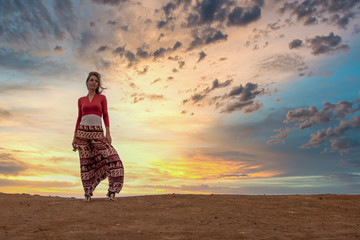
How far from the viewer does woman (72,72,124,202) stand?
10.9m

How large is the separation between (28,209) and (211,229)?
18.3ft

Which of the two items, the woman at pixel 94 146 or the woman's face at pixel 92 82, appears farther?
the woman's face at pixel 92 82

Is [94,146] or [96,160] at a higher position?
[94,146]

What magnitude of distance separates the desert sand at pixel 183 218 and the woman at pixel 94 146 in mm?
629

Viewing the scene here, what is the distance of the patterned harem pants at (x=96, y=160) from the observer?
10891mm

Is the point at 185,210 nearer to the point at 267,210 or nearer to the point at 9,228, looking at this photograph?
the point at 267,210

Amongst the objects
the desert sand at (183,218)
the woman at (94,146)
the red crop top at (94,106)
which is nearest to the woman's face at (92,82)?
the woman at (94,146)

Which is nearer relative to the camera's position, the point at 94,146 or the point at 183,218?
the point at 183,218

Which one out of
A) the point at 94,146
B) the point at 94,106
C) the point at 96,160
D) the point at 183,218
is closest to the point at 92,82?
the point at 94,106

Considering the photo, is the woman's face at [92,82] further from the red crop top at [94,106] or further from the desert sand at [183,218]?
the desert sand at [183,218]

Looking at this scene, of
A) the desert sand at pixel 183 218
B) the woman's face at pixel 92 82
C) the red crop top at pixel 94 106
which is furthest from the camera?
the woman's face at pixel 92 82

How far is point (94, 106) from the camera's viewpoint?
35.4 ft

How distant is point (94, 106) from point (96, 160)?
1.75m

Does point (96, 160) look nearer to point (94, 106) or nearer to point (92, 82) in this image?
point (94, 106)
